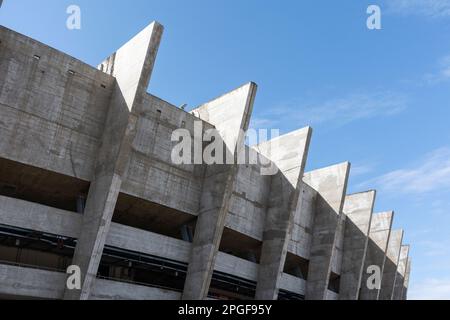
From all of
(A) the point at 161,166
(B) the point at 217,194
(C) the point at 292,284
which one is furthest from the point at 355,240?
(A) the point at 161,166

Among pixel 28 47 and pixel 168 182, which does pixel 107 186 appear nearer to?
pixel 168 182

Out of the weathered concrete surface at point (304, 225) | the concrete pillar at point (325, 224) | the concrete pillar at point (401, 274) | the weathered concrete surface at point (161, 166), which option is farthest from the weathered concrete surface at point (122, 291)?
the concrete pillar at point (401, 274)

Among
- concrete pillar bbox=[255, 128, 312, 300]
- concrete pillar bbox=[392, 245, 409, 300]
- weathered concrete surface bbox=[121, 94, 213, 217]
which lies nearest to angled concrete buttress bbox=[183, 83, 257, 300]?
weathered concrete surface bbox=[121, 94, 213, 217]

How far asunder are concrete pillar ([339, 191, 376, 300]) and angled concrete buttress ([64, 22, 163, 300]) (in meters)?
27.1

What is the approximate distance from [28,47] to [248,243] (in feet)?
67.2

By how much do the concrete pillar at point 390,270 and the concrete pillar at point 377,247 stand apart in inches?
234

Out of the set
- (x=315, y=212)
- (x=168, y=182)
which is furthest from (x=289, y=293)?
(x=168, y=182)

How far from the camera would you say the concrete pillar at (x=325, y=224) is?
3888 cm

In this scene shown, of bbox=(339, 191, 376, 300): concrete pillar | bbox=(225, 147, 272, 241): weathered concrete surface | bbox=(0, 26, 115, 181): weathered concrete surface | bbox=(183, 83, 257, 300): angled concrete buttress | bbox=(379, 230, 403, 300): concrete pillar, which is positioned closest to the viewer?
bbox=(0, 26, 115, 181): weathered concrete surface

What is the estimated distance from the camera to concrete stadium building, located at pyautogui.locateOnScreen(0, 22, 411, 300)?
79.9ft

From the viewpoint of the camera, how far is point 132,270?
3525cm

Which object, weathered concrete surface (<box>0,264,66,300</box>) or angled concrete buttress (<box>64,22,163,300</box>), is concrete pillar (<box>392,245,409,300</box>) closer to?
angled concrete buttress (<box>64,22,163,300</box>)

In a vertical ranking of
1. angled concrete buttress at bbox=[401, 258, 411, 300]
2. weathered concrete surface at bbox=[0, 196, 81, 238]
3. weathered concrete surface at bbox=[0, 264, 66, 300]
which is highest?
angled concrete buttress at bbox=[401, 258, 411, 300]

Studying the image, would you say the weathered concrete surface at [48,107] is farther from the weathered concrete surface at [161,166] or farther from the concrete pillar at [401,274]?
the concrete pillar at [401,274]
